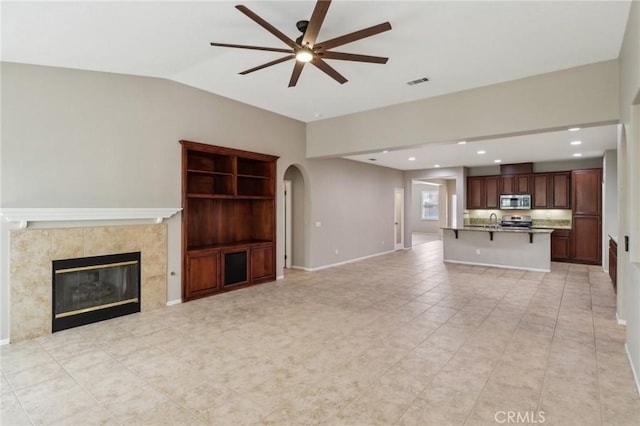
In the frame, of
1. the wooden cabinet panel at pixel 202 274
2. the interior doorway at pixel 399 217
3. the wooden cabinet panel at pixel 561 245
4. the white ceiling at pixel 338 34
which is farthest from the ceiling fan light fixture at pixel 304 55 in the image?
the wooden cabinet panel at pixel 561 245

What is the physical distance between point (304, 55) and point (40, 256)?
3606 mm

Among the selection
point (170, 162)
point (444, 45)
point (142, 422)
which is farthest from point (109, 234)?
point (444, 45)

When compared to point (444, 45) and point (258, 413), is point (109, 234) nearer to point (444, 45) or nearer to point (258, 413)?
point (258, 413)

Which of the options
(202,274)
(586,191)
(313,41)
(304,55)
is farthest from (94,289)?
(586,191)

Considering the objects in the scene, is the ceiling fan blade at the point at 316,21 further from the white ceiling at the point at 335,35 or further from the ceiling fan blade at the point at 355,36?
the white ceiling at the point at 335,35

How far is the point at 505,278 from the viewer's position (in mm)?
6684

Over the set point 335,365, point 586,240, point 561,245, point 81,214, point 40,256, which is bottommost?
point 335,365

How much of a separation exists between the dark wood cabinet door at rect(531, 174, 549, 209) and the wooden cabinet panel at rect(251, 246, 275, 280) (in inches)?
297

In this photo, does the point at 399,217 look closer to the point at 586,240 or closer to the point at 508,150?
the point at 508,150

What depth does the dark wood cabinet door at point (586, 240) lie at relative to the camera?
8.37 metres

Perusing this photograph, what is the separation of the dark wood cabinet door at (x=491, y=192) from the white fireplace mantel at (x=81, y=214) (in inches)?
346

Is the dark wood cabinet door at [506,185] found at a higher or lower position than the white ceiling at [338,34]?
lower

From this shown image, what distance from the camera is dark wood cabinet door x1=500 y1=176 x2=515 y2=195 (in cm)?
971

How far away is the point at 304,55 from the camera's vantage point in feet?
10.0
